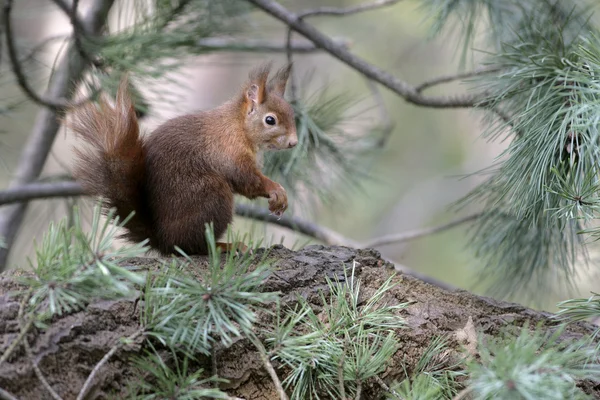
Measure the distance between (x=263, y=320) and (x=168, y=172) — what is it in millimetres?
474

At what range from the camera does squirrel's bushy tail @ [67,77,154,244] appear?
1.40m

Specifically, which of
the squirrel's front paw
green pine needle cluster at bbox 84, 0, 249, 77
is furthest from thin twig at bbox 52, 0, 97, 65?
the squirrel's front paw

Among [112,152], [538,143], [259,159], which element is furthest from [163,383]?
[259,159]

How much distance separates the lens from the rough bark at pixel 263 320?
0.97 m

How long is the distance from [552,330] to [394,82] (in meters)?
0.87

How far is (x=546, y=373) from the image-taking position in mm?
803

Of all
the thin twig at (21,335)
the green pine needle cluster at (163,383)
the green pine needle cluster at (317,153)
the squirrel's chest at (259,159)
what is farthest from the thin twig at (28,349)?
the green pine needle cluster at (317,153)

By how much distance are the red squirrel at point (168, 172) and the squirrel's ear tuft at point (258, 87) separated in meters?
0.10

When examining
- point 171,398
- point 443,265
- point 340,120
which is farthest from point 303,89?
point 443,265

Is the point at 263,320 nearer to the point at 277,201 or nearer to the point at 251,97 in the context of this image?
the point at 277,201

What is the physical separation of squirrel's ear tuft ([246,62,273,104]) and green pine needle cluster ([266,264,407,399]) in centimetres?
69

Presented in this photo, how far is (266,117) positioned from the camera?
1.73 metres

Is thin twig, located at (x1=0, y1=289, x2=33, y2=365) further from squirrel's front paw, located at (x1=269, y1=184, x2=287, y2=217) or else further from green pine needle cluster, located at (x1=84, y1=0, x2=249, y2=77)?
green pine needle cluster, located at (x1=84, y1=0, x2=249, y2=77)

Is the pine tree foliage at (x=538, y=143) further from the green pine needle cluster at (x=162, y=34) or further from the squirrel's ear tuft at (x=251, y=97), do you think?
the green pine needle cluster at (x=162, y=34)
